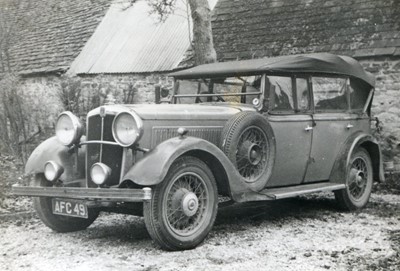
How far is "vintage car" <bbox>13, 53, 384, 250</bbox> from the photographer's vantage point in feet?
16.4

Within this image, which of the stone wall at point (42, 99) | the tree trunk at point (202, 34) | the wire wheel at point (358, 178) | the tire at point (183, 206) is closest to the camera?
the tire at point (183, 206)

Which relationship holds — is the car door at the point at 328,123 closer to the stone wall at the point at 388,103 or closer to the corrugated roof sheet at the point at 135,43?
the stone wall at the point at 388,103

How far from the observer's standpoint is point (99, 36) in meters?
14.6

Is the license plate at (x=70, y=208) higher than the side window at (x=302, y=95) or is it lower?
lower

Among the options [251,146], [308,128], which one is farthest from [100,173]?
[308,128]

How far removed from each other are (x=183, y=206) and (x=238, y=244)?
0.66 metres

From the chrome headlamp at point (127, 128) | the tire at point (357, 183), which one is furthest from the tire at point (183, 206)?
the tire at point (357, 183)

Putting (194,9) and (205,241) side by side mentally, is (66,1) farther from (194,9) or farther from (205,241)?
(205,241)

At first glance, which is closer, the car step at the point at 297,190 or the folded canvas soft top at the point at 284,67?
the car step at the point at 297,190

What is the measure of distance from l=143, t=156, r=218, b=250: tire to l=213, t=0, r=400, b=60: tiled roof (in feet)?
17.4

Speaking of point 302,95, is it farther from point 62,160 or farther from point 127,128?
point 62,160

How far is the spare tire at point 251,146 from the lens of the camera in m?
5.50

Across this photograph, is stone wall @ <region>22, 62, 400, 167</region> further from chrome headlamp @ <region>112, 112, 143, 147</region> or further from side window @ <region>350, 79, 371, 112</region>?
chrome headlamp @ <region>112, 112, 143, 147</region>

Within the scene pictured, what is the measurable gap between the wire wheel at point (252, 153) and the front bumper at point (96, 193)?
51.9 inches
